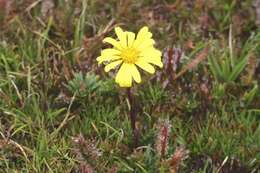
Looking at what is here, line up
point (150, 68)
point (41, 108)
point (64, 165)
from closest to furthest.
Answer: point (150, 68)
point (64, 165)
point (41, 108)

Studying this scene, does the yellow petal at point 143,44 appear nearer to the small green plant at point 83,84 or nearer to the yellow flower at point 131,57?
the yellow flower at point 131,57

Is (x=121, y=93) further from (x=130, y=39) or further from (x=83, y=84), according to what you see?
(x=130, y=39)

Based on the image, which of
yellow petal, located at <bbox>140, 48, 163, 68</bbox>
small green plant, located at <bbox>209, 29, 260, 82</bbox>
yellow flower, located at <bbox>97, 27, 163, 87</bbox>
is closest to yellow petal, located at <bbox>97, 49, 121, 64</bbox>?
yellow flower, located at <bbox>97, 27, 163, 87</bbox>

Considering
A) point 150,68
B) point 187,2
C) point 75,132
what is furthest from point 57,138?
point 187,2

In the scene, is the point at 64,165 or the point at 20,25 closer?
the point at 64,165

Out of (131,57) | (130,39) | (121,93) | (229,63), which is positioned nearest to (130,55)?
(131,57)

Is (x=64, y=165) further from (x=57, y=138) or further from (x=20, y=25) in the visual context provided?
(x=20, y=25)
